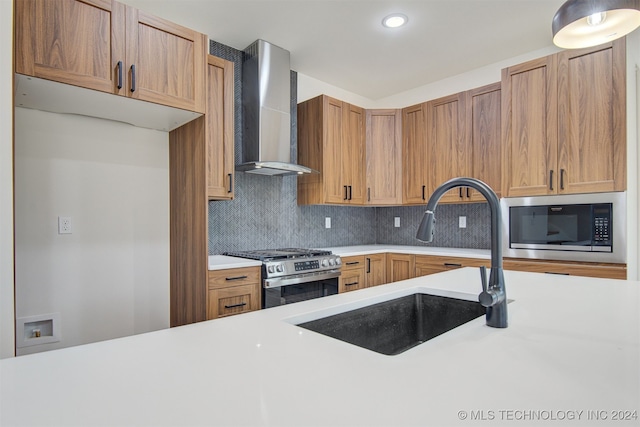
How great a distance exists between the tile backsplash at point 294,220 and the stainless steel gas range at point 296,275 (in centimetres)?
32

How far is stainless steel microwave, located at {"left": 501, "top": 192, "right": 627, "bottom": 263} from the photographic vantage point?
2.44 metres

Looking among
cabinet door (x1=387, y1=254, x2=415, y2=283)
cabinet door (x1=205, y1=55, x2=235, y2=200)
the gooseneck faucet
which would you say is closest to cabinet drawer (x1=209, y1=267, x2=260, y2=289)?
cabinet door (x1=205, y1=55, x2=235, y2=200)

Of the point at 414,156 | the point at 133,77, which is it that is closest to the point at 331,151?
the point at 414,156

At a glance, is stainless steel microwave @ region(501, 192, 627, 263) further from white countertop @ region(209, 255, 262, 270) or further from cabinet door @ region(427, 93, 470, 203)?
white countertop @ region(209, 255, 262, 270)

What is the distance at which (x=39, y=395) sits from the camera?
58cm

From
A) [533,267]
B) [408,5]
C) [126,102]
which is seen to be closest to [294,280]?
[126,102]

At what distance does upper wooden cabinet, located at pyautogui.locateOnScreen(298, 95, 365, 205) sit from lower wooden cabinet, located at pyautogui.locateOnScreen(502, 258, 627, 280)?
5.27 ft

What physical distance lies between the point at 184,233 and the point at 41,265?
0.88 metres

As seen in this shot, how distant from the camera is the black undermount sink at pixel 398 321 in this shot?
3.88 ft

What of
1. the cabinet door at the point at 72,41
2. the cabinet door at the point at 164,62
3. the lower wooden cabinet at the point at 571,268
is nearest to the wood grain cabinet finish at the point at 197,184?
the cabinet door at the point at 164,62

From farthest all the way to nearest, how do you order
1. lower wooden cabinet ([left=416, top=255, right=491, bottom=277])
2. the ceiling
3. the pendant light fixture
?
lower wooden cabinet ([left=416, top=255, right=491, bottom=277]), the ceiling, the pendant light fixture

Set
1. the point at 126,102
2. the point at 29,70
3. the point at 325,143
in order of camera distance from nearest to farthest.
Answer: the point at 29,70
the point at 126,102
the point at 325,143

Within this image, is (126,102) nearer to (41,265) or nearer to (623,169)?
(41,265)

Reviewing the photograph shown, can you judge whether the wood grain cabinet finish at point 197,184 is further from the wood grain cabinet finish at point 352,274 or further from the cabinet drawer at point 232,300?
the wood grain cabinet finish at point 352,274
